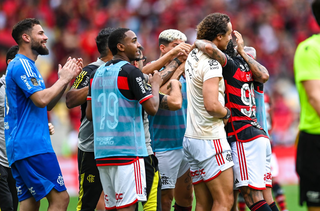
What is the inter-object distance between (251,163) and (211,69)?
3.86ft

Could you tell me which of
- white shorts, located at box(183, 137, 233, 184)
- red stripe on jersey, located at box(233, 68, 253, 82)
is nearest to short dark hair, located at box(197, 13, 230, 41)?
red stripe on jersey, located at box(233, 68, 253, 82)

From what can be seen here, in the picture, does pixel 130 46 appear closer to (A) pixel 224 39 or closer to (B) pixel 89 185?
(A) pixel 224 39

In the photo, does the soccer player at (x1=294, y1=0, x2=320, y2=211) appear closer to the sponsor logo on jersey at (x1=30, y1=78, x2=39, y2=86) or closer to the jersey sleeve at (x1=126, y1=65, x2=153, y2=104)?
the jersey sleeve at (x1=126, y1=65, x2=153, y2=104)

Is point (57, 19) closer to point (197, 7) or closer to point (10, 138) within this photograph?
point (197, 7)

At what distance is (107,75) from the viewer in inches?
184

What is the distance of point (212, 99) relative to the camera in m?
4.86

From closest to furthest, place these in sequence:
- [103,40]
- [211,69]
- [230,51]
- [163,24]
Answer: [211,69], [230,51], [103,40], [163,24]

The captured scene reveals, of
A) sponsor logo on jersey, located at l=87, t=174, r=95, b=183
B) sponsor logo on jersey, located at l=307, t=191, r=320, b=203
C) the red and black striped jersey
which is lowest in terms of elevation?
sponsor logo on jersey, located at l=307, t=191, r=320, b=203

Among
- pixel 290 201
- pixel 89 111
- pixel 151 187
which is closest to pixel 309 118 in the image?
pixel 151 187

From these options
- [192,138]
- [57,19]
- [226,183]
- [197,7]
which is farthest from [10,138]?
[197,7]

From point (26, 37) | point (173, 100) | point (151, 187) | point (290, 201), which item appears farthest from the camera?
point (290, 201)

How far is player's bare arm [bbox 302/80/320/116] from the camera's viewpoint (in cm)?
367

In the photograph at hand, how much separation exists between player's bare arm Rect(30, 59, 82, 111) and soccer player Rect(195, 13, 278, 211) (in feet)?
4.94

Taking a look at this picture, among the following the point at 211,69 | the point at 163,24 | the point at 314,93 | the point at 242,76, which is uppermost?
the point at 163,24
